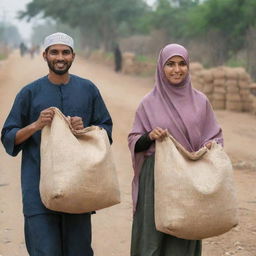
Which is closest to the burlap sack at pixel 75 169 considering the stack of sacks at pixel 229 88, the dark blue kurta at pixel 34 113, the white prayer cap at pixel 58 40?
the dark blue kurta at pixel 34 113

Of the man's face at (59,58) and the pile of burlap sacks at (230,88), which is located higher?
the man's face at (59,58)

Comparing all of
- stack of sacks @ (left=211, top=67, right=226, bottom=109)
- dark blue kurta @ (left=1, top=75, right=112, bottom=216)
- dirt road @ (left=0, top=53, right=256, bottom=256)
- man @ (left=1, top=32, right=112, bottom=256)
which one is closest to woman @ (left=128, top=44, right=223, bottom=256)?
man @ (left=1, top=32, right=112, bottom=256)

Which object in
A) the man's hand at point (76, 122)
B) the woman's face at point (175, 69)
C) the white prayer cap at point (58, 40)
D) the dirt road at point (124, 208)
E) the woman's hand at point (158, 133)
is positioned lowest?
the dirt road at point (124, 208)

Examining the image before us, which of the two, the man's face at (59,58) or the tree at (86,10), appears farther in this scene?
the tree at (86,10)

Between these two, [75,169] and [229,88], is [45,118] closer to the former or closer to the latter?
[75,169]

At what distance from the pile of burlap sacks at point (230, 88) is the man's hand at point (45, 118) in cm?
986

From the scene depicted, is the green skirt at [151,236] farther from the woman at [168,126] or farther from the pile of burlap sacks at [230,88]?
the pile of burlap sacks at [230,88]

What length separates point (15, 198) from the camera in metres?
5.64

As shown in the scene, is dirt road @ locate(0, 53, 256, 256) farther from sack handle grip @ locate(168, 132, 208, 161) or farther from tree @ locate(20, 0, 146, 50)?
tree @ locate(20, 0, 146, 50)

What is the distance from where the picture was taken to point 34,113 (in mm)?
2938

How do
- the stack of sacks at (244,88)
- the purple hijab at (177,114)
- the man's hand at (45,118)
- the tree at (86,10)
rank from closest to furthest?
1. the man's hand at (45,118)
2. the purple hijab at (177,114)
3. the stack of sacks at (244,88)
4. the tree at (86,10)

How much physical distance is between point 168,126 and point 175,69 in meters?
0.29

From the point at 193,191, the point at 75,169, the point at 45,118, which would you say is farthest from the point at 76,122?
the point at 193,191

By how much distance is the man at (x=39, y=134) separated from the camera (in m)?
2.89
